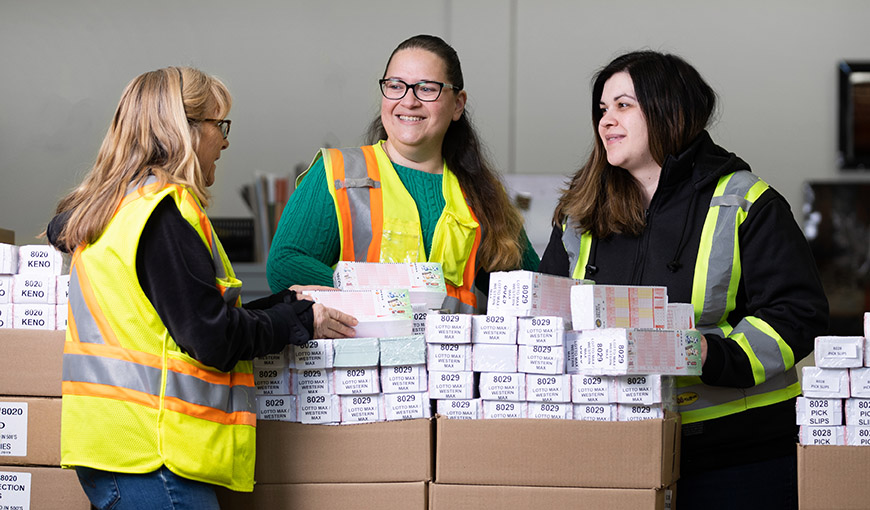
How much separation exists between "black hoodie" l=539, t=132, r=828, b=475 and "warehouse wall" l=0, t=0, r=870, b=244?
2532mm

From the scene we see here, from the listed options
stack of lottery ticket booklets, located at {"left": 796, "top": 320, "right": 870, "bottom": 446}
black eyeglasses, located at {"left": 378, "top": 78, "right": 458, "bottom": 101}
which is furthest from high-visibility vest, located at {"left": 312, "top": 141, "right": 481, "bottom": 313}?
stack of lottery ticket booklets, located at {"left": 796, "top": 320, "right": 870, "bottom": 446}

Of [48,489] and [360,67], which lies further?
[360,67]

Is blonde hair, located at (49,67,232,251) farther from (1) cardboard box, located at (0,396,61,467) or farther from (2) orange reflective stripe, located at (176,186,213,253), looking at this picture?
(1) cardboard box, located at (0,396,61,467)

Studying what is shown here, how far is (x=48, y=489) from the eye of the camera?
6.72 feet

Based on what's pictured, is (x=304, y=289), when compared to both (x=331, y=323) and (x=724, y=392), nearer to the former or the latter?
(x=331, y=323)

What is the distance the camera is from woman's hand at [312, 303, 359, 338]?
6.24 feet

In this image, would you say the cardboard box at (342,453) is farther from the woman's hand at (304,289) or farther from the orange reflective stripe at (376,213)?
the orange reflective stripe at (376,213)

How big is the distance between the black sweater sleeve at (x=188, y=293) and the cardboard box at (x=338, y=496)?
0.36 meters

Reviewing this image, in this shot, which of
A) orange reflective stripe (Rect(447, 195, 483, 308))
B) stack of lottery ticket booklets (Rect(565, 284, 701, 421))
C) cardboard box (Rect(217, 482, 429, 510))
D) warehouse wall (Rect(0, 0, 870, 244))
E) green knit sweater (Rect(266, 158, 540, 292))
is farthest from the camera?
warehouse wall (Rect(0, 0, 870, 244))

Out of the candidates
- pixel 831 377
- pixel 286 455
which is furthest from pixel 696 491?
pixel 286 455

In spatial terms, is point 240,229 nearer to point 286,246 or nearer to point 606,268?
point 286,246

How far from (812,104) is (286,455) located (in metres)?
3.61

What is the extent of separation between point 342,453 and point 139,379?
472 millimetres

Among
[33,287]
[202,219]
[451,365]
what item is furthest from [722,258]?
[33,287]
